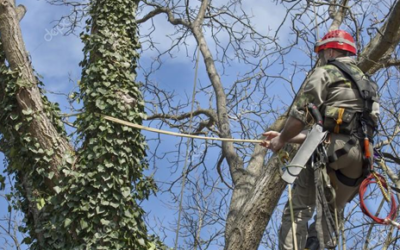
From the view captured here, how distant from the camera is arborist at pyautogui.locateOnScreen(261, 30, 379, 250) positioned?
5.17 metres

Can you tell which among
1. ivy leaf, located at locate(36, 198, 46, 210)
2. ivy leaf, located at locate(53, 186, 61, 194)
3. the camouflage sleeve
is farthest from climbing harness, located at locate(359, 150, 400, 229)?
ivy leaf, located at locate(36, 198, 46, 210)

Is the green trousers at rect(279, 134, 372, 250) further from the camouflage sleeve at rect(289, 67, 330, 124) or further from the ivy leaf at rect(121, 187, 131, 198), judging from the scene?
the ivy leaf at rect(121, 187, 131, 198)

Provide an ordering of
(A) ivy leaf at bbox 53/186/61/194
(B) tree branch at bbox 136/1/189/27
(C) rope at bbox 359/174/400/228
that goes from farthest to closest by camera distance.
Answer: (B) tree branch at bbox 136/1/189/27 < (A) ivy leaf at bbox 53/186/61/194 < (C) rope at bbox 359/174/400/228

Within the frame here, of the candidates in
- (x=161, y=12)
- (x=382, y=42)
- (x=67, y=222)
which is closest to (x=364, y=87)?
(x=382, y=42)

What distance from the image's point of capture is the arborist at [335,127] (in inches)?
204

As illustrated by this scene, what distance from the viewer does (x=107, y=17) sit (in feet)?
23.8

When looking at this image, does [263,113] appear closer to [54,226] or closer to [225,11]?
[225,11]

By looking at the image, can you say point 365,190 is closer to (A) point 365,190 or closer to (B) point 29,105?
(A) point 365,190

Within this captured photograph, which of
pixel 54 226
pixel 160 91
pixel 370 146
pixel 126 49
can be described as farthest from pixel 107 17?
pixel 160 91

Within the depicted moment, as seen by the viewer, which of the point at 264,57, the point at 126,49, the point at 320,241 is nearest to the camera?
the point at 320,241

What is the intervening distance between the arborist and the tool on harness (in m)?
0.06

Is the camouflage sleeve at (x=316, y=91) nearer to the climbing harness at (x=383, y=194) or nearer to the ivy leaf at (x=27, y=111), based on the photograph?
the climbing harness at (x=383, y=194)

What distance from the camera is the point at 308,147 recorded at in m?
5.22

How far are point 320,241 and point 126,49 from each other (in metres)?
2.97
